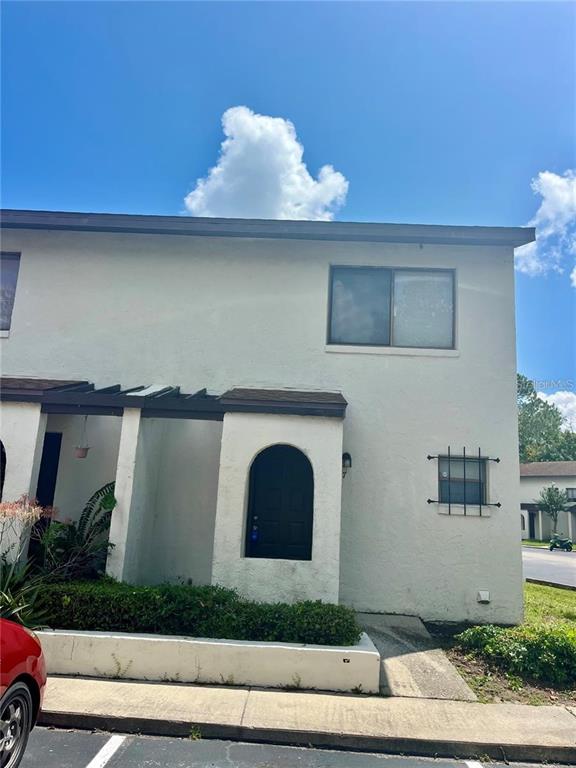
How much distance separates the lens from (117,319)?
9.17 meters

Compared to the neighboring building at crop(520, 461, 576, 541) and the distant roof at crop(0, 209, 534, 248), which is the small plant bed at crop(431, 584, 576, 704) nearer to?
the distant roof at crop(0, 209, 534, 248)

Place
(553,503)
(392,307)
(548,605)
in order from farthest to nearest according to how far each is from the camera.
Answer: (553,503) → (548,605) → (392,307)

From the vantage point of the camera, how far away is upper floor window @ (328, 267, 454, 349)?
8789mm

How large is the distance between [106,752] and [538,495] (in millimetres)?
45651

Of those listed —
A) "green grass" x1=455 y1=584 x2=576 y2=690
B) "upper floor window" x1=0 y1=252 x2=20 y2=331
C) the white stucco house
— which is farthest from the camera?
"upper floor window" x1=0 y1=252 x2=20 y2=331

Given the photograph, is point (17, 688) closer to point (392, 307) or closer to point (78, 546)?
point (78, 546)

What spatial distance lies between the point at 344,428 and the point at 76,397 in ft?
13.4

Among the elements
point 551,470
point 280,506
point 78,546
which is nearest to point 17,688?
point 78,546

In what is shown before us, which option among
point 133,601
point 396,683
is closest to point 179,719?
point 133,601

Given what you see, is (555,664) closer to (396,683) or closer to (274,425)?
(396,683)

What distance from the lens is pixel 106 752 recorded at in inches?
162

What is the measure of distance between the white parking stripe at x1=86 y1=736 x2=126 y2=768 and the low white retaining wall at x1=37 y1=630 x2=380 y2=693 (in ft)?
3.54

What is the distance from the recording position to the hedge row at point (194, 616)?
19.0 feet

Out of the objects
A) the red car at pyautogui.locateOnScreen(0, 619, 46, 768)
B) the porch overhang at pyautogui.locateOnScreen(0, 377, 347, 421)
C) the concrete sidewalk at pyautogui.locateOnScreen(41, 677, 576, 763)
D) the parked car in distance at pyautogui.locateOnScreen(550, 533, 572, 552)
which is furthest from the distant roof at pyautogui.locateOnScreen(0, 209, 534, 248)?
the parked car in distance at pyautogui.locateOnScreen(550, 533, 572, 552)
